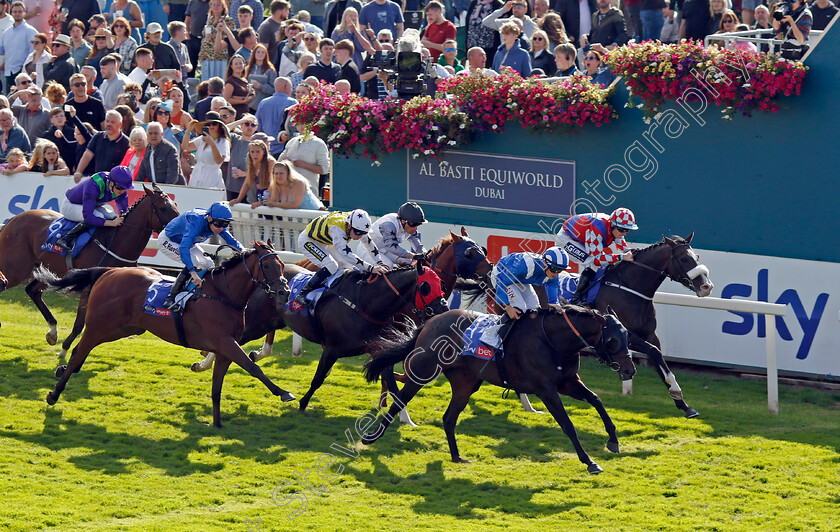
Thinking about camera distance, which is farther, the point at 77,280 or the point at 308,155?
the point at 308,155

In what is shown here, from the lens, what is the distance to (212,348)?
11.4 m

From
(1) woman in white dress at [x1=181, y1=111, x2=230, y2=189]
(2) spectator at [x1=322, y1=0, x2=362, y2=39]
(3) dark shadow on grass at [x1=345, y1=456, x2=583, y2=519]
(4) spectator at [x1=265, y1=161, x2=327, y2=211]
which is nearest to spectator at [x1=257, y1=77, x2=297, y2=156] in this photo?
(1) woman in white dress at [x1=181, y1=111, x2=230, y2=189]

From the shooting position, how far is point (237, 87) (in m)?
18.0

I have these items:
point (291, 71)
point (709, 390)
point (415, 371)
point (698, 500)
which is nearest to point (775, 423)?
point (709, 390)

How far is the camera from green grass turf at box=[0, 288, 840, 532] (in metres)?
9.12

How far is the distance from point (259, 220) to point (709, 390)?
19.1ft

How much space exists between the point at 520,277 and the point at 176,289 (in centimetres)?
317

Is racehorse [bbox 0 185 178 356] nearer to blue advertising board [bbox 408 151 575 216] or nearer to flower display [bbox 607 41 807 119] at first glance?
blue advertising board [bbox 408 151 575 216]

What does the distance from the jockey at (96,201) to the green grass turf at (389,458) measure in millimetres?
1407

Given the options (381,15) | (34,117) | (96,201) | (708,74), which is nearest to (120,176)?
(96,201)

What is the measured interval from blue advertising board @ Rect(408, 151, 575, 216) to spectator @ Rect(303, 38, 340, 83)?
115 inches

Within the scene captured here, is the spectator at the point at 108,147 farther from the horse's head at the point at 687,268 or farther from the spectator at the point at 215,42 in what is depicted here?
the horse's head at the point at 687,268

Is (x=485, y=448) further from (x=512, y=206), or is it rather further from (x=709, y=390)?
(x=512, y=206)

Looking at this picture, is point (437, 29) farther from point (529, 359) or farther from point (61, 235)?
point (529, 359)
